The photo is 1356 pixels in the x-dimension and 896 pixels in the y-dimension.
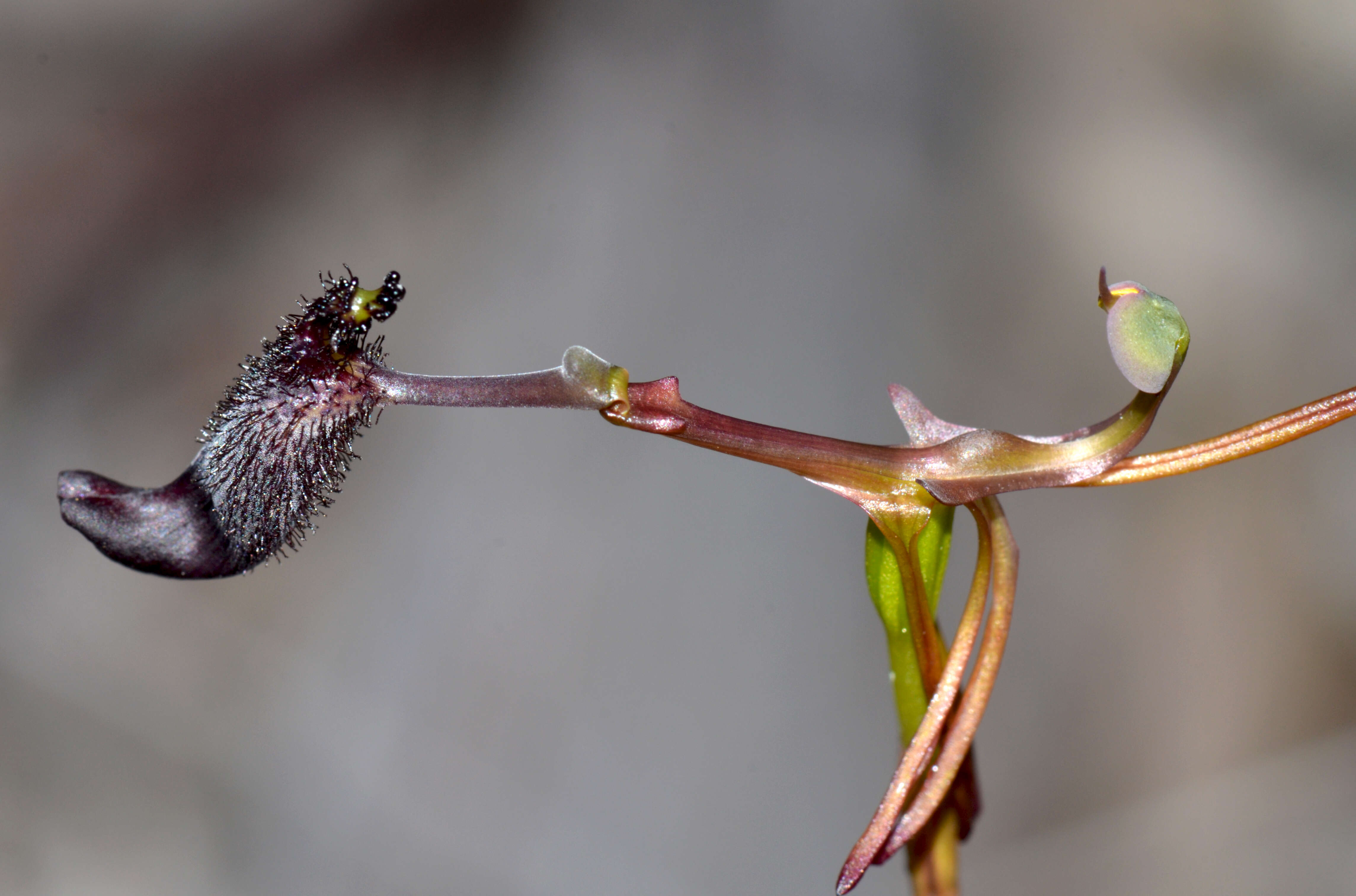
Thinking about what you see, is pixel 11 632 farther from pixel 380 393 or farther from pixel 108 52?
pixel 380 393

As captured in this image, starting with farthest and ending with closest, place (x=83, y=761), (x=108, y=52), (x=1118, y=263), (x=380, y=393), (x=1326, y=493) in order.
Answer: (x=1118, y=263) < (x=1326, y=493) < (x=108, y=52) < (x=83, y=761) < (x=380, y=393)

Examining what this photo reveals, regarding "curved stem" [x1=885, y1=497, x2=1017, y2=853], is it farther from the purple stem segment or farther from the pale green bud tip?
the purple stem segment

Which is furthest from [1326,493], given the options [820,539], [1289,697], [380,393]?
[380,393]

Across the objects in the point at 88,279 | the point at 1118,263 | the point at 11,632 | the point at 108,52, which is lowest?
the point at 11,632

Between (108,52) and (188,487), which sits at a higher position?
(108,52)

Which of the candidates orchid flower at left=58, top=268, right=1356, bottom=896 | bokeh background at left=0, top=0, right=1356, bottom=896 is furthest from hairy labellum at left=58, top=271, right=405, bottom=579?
bokeh background at left=0, top=0, right=1356, bottom=896

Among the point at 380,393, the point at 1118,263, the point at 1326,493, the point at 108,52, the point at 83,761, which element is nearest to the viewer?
the point at 380,393
